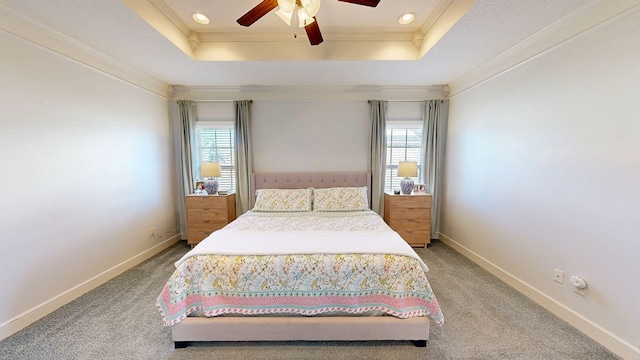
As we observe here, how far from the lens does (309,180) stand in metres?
3.94

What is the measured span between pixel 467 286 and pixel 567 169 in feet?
4.85

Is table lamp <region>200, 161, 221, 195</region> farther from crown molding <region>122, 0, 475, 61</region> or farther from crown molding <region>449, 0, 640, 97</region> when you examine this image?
crown molding <region>449, 0, 640, 97</region>

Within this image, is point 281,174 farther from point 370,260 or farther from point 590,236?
point 590,236

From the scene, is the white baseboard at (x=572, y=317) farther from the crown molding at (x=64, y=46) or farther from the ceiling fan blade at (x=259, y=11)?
the crown molding at (x=64, y=46)

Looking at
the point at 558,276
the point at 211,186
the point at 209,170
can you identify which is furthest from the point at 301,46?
the point at 558,276

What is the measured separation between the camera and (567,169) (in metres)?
2.03

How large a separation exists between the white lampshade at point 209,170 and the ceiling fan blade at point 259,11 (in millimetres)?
2251

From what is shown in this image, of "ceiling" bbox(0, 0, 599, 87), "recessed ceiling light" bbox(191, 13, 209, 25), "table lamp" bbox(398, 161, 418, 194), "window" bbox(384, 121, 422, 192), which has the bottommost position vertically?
"table lamp" bbox(398, 161, 418, 194)

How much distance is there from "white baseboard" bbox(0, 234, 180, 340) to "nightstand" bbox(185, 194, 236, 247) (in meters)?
0.60

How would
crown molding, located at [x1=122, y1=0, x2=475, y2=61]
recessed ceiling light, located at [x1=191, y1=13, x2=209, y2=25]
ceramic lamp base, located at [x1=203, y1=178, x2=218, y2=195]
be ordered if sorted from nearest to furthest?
recessed ceiling light, located at [x1=191, y1=13, x2=209, y2=25] < crown molding, located at [x1=122, y1=0, x2=475, y2=61] < ceramic lamp base, located at [x1=203, y1=178, x2=218, y2=195]

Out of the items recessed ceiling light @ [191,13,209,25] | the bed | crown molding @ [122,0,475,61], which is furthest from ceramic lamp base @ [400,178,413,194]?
recessed ceiling light @ [191,13,209,25]

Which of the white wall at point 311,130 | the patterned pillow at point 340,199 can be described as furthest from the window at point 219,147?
the patterned pillow at point 340,199

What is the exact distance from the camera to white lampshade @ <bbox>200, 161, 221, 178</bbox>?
3.61m

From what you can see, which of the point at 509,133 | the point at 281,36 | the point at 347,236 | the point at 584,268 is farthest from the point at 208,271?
the point at 509,133
